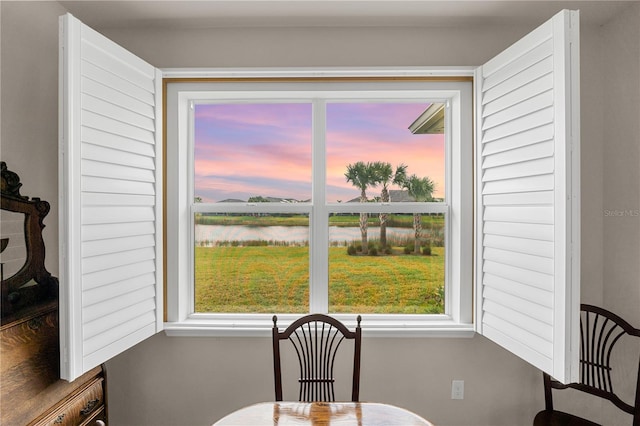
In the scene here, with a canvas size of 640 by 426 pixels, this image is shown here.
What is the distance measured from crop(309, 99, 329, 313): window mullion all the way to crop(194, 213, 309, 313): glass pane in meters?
0.06

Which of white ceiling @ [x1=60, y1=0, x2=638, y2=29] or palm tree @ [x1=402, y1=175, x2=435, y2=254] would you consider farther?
palm tree @ [x1=402, y1=175, x2=435, y2=254]

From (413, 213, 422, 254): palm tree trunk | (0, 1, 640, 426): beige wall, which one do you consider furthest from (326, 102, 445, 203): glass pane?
(0, 1, 640, 426): beige wall

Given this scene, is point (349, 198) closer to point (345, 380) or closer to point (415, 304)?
point (415, 304)

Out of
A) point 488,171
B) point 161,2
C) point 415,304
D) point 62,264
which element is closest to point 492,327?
point 415,304

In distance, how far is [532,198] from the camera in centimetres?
183

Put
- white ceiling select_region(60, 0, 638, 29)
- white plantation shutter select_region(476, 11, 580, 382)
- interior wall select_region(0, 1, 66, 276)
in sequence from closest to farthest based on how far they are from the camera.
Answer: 1. white plantation shutter select_region(476, 11, 580, 382)
2. interior wall select_region(0, 1, 66, 276)
3. white ceiling select_region(60, 0, 638, 29)

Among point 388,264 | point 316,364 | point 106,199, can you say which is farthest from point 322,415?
point 106,199

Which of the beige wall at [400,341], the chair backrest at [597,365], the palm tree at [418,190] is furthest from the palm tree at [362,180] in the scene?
the chair backrest at [597,365]

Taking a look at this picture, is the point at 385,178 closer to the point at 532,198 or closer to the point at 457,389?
the point at 532,198

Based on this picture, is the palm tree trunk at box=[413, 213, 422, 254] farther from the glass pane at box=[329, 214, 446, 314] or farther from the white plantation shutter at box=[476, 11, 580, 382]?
the white plantation shutter at box=[476, 11, 580, 382]

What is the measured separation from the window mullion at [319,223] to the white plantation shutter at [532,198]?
0.91 m

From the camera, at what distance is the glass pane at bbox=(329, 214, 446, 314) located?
2.54 metres

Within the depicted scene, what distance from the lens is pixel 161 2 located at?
2.09 meters

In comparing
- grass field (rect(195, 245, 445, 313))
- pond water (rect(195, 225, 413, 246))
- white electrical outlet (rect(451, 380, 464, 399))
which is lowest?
white electrical outlet (rect(451, 380, 464, 399))
